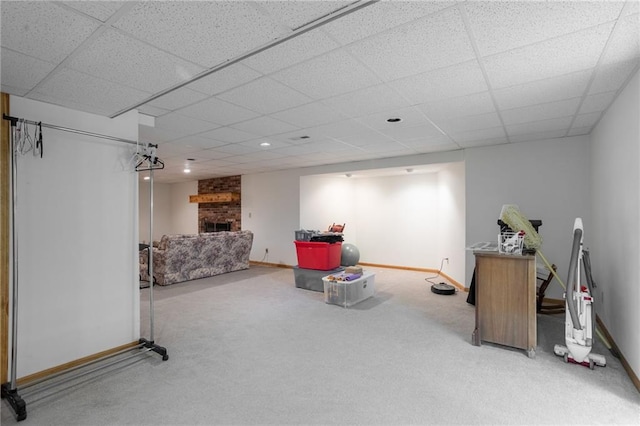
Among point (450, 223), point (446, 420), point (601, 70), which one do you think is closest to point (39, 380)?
point (446, 420)

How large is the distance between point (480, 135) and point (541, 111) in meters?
1.02

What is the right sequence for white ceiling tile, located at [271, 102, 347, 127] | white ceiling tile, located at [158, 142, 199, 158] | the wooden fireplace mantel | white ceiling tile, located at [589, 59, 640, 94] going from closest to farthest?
white ceiling tile, located at [589, 59, 640, 94]
white ceiling tile, located at [271, 102, 347, 127]
white ceiling tile, located at [158, 142, 199, 158]
the wooden fireplace mantel

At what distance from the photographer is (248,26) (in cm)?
168

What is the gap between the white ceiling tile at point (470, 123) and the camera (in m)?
3.44

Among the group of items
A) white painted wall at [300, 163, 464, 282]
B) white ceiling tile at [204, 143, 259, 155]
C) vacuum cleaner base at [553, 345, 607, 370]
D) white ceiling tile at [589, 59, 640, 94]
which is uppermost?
white ceiling tile at [589, 59, 640, 94]

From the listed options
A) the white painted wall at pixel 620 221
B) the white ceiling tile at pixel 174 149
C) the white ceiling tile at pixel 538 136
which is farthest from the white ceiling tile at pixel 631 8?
the white ceiling tile at pixel 174 149

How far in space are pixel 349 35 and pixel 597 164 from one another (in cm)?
369

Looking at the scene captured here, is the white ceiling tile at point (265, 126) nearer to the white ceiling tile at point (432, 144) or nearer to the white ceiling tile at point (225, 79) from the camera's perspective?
the white ceiling tile at point (225, 79)

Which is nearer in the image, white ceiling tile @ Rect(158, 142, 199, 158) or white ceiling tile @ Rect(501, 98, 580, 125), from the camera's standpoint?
white ceiling tile @ Rect(501, 98, 580, 125)

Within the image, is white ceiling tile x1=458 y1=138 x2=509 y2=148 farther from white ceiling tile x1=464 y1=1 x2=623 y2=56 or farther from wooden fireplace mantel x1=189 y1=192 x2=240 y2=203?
wooden fireplace mantel x1=189 y1=192 x2=240 y2=203

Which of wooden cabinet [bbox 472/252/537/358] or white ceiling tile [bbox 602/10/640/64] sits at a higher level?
white ceiling tile [bbox 602/10/640/64]

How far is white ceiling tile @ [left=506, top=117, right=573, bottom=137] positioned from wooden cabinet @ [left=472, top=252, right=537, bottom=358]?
170 centimetres

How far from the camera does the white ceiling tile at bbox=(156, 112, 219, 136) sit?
334 cm

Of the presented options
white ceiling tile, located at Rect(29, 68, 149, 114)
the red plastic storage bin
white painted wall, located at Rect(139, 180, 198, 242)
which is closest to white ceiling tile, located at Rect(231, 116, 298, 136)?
white ceiling tile, located at Rect(29, 68, 149, 114)
